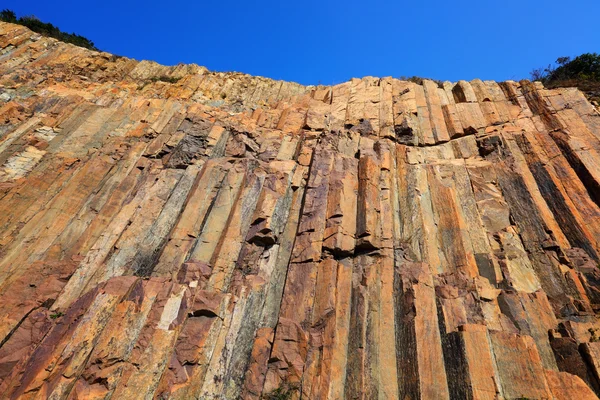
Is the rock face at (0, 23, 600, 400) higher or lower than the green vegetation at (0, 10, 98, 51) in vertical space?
lower

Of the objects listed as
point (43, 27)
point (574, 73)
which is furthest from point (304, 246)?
point (43, 27)

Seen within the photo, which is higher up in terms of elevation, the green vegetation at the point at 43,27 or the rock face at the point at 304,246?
the green vegetation at the point at 43,27

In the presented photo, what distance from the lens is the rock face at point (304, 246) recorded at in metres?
7.64

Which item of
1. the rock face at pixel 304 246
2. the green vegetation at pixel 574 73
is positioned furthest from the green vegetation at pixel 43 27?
the green vegetation at pixel 574 73

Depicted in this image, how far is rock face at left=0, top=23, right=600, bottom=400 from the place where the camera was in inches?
301

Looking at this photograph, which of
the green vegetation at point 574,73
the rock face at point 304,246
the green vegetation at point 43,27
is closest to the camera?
the rock face at point 304,246

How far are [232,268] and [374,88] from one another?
40.5ft

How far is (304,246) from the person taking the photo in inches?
412

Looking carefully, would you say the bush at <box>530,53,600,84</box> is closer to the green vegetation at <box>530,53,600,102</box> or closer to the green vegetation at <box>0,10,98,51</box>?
the green vegetation at <box>530,53,600,102</box>

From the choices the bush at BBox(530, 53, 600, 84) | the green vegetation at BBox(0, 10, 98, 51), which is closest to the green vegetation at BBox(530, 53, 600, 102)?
the bush at BBox(530, 53, 600, 84)

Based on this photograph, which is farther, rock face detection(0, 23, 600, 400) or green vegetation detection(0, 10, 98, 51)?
green vegetation detection(0, 10, 98, 51)

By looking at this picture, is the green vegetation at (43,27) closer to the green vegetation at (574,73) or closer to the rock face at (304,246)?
the rock face at (304,246)

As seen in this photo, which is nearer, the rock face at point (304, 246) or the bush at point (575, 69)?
the rock face at point (304, 246)

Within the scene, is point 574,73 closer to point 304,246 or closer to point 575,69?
point 575,69
